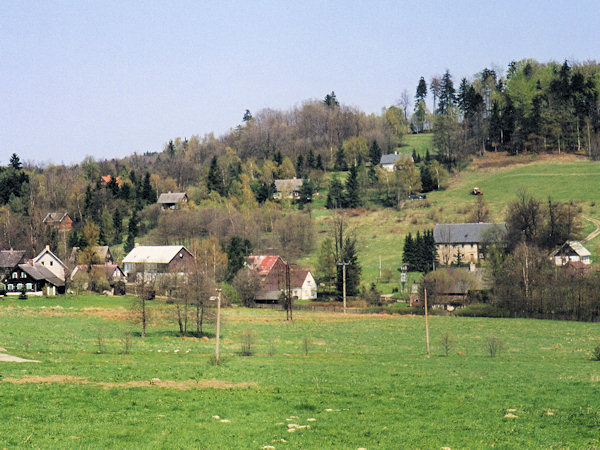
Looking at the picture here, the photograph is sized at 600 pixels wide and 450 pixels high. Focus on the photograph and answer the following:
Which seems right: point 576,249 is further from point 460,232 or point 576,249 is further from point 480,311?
point 480,311

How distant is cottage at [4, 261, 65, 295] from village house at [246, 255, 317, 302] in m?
25.7

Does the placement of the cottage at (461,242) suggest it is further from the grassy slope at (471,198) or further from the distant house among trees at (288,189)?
the distant house among trees at (288,189)

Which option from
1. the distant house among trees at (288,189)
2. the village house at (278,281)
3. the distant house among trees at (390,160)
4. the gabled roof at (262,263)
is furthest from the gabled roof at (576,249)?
the distant house among trees at (390,160)

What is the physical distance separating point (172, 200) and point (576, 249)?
85.2 metres

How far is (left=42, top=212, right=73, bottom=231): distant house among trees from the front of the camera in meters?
125

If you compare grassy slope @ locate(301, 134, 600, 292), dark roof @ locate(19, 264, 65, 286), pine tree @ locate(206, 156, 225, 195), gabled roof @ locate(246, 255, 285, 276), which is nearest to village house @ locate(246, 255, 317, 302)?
gabled roof @ locate(246, 255, 285, 276)

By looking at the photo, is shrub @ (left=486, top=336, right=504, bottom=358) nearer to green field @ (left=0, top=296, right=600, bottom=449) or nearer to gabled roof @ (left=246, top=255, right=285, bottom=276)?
green field @ (left=0, top=296, right=600, bottom=449)

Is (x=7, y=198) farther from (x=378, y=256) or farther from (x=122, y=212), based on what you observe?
(x=378, y=256)

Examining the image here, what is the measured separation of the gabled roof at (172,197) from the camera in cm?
14400

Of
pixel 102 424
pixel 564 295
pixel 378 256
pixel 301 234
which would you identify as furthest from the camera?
pixel 301 234

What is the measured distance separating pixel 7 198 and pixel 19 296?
68484 mm

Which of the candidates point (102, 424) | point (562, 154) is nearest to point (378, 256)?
point (562, 154)

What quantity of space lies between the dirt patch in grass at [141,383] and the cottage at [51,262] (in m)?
71.7

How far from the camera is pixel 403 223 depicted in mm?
119438
